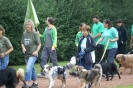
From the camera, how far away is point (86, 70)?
11.0 metres

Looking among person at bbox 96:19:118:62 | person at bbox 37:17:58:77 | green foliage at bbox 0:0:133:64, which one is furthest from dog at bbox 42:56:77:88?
green foliage at bbox 0:0:133:64

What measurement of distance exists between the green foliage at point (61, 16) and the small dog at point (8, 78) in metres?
9.18

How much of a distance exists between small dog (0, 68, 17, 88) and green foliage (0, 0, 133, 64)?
30.1 feet

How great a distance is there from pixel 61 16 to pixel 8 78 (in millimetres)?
12776

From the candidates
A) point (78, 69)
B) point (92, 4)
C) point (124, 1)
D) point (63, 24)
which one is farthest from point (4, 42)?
point (124, 1)

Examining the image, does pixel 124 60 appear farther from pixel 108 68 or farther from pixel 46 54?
pixel 46 54

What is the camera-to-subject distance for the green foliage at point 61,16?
63.2ft

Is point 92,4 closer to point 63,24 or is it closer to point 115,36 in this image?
point 63,24

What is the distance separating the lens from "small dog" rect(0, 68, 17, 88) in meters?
9.77

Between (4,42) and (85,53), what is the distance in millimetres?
2511

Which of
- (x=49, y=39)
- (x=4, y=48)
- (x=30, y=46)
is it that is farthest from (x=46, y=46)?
(x=4, y=48)

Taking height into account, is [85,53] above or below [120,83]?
above

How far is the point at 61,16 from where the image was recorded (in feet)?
73.2

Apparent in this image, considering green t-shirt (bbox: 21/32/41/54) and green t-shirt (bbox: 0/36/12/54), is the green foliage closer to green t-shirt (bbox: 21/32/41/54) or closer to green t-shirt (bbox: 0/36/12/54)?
green t-shirt (bbox: 21/32/41/54)
